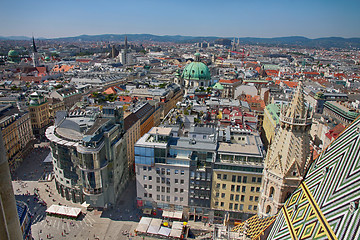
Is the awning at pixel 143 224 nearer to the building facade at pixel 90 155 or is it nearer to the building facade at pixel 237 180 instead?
the building facade at pixel 90 155

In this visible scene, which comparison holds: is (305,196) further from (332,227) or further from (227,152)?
(227,152)

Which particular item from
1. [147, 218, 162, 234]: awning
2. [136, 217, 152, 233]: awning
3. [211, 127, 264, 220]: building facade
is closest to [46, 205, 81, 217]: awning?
[136, 217, 152, 233]: awning

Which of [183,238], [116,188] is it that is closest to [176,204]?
[183,238]

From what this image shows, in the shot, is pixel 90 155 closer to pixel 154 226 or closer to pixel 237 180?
pixel 154 226

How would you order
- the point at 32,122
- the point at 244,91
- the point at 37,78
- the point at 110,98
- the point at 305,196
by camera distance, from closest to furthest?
the point at 305,196, the point at 32,122, the point at 110,98, the point at 244,91, the point at 37,78

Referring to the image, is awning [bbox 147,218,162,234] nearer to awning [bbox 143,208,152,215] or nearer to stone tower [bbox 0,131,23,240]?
awning [bbox 143,208,152,215]

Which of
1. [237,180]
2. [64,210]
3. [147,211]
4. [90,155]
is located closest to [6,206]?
[90,155]

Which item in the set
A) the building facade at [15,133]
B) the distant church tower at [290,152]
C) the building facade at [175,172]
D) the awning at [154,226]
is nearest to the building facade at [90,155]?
the building facade at [175,172]
